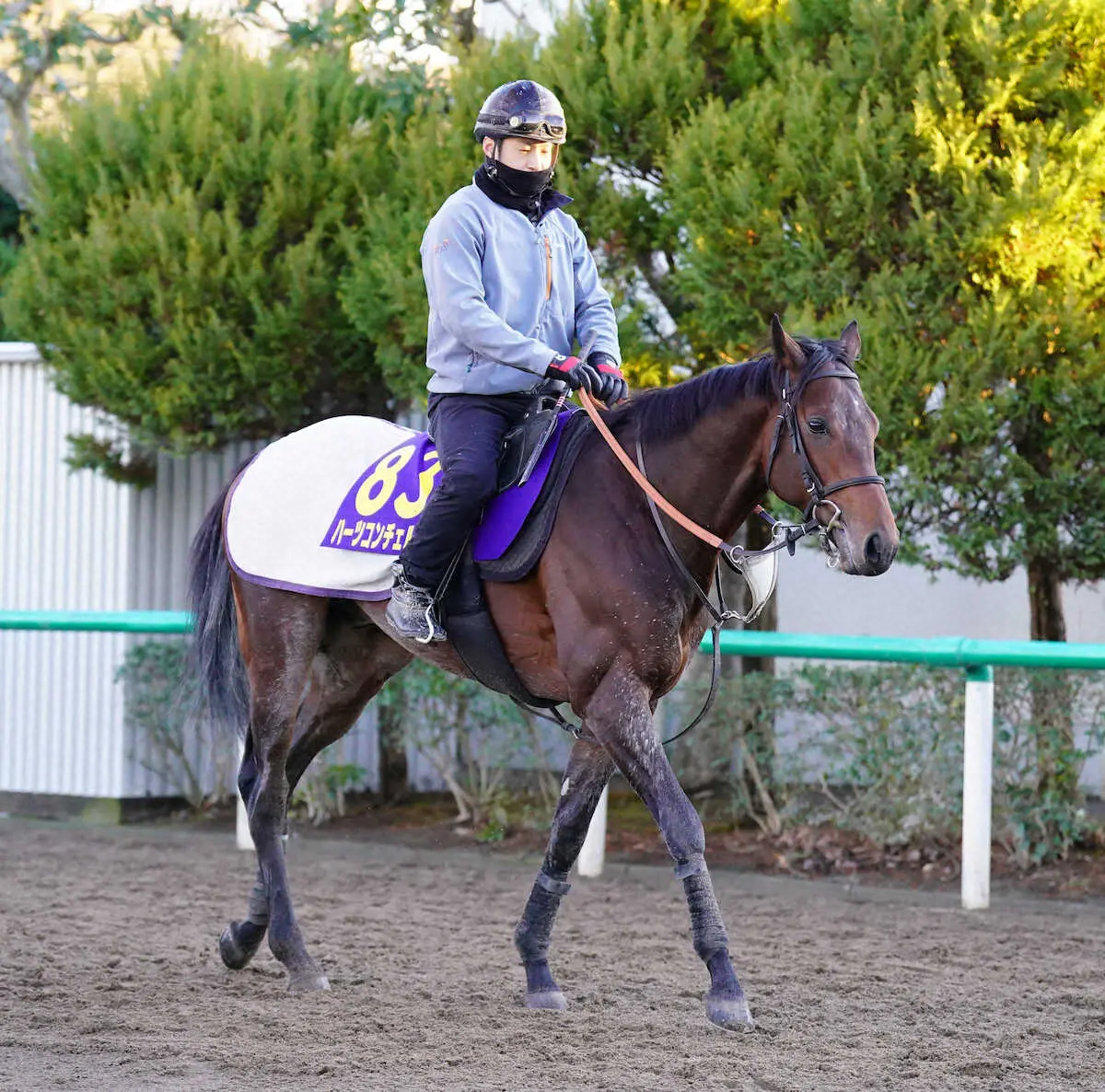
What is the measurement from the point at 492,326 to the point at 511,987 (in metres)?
2.07

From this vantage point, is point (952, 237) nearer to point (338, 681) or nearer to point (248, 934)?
point (338, 681)

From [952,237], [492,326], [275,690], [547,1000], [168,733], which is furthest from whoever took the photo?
[168,733]

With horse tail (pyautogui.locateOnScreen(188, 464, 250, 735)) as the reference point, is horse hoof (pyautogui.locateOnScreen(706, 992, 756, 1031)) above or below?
below

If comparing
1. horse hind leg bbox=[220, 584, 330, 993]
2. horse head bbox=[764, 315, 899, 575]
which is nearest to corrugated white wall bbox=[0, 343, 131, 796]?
horse hind leg bbox=[220, 584, 330, 993]

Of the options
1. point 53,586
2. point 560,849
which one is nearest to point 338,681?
point 560,849

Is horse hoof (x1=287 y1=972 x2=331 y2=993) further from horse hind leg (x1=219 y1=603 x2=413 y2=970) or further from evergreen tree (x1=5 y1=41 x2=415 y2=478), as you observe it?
evergreen tree (x1=5 y1=41 x2=415 y2=478)

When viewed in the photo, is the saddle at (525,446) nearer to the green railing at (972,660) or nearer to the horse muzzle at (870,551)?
the horse muzzle at (870,551)

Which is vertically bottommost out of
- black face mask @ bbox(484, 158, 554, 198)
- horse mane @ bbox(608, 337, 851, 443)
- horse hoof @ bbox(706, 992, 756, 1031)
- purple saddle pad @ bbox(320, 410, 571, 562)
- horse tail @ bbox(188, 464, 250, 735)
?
horse hoof @ bbox(706, 992, 756, 1031)

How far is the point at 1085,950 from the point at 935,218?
9.98 ft

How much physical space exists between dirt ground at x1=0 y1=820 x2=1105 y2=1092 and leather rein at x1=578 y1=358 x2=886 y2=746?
105cm

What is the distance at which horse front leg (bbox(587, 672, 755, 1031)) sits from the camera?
13.0 ft

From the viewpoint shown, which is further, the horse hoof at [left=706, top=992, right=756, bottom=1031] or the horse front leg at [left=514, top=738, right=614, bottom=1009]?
the horse front leg at [left=514, top=738, right=614, bottom=1009]

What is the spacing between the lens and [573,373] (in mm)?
4203

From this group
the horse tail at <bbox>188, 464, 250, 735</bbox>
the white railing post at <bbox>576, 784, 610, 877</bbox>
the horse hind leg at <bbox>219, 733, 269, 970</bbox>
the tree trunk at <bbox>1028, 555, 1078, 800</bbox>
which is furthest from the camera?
the white railing post at <bbox>576, 784, 610, 877</bbox>
